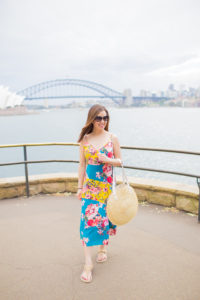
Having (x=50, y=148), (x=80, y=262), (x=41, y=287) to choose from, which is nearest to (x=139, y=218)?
(x=80, y=262)

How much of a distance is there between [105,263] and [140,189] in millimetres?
1645

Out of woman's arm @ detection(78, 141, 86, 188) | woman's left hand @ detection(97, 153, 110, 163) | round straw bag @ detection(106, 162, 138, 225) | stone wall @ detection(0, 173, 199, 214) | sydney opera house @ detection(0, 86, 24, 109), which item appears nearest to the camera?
round straw bag @ detection(106, 162, 138, 225)

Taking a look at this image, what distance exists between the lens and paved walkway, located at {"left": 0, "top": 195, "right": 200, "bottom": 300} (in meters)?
2.00

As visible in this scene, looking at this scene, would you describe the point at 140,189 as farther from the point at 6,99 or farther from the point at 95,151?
the point at 6,99

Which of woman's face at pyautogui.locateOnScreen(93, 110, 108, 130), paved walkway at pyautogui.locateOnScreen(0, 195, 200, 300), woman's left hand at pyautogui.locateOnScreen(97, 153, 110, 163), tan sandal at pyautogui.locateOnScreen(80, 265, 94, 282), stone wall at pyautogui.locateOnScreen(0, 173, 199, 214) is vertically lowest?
paved walkway at pyautogui.locateOnScreen(0, 195, 200, 300)

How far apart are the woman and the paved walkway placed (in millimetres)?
229

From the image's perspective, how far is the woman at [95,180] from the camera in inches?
85.1

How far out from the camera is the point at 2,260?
8.02ft

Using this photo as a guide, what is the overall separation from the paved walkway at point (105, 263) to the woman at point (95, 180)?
23 cm

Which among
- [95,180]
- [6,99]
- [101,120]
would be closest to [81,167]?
[95,180]

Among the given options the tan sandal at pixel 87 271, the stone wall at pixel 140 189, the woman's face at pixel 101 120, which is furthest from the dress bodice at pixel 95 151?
the stone wall at pixel 140 189

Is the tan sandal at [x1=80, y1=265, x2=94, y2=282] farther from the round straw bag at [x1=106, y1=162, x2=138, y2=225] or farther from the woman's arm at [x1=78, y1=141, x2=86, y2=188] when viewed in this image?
the woman's arm at [x1=78, y1=141, x2=86, y2=188]

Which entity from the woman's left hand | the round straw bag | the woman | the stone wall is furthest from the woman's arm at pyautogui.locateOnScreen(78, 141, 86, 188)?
the stone wall

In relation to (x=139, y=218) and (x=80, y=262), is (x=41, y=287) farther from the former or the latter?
(x=139, y=218)
